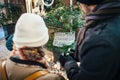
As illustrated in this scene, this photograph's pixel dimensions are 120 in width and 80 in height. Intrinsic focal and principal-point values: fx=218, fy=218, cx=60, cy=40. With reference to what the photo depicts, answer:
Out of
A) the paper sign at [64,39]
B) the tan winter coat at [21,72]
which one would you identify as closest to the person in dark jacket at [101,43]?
the tan winter coat at [21,72]

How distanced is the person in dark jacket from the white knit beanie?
0.25 m

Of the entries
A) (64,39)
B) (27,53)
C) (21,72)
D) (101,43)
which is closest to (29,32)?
(27,53)

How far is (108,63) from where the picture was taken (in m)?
1.08

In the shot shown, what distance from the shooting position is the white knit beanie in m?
1.15

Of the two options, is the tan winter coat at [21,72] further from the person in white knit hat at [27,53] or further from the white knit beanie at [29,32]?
the white knit beanie at [29,32]

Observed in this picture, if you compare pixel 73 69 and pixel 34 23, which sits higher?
pixel 34 23

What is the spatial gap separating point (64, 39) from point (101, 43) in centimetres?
149

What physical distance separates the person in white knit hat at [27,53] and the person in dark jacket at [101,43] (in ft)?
0.65

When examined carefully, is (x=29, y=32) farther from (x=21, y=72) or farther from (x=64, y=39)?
(x=64, y=39)

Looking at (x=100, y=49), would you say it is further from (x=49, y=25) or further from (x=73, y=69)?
(x=49, y=25)

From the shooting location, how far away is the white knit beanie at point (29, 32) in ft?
3.79

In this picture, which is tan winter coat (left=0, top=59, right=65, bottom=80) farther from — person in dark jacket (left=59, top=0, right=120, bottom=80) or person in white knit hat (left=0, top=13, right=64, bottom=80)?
person in dark jacket (left=59, top=0, right=120, bottom=80)

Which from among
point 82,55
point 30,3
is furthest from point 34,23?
point 30,3

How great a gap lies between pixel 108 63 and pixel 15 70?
48 cm
